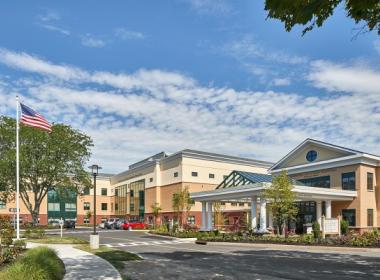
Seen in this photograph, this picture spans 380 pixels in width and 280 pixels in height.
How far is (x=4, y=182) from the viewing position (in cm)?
5128

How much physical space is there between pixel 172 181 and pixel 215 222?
19.1m

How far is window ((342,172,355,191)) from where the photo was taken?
42.5 m

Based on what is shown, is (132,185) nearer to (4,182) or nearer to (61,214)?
(61,214)

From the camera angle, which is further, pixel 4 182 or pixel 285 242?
pixel 4 182

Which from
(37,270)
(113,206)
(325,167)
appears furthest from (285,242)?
(113,206)

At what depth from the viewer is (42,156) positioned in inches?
2026

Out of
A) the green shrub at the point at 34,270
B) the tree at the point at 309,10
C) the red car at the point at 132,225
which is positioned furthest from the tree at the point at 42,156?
the tree at the point at 309,10

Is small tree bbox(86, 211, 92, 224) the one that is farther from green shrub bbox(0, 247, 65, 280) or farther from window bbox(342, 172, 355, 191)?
green shrub bbox(0, 247, 65, 280)

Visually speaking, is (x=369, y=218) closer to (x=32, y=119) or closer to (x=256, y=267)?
(x=256, y=267)

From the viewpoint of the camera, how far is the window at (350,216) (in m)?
41.8

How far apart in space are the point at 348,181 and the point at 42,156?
106ft

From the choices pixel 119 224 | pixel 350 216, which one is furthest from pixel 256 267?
pixel 119 224

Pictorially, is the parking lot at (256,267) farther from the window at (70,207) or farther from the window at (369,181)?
the window at (70,207)

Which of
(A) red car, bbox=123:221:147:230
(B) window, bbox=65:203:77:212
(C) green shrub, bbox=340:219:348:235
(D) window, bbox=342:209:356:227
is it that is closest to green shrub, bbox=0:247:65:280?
(C) green shrub, bbox=340:219:348:235
